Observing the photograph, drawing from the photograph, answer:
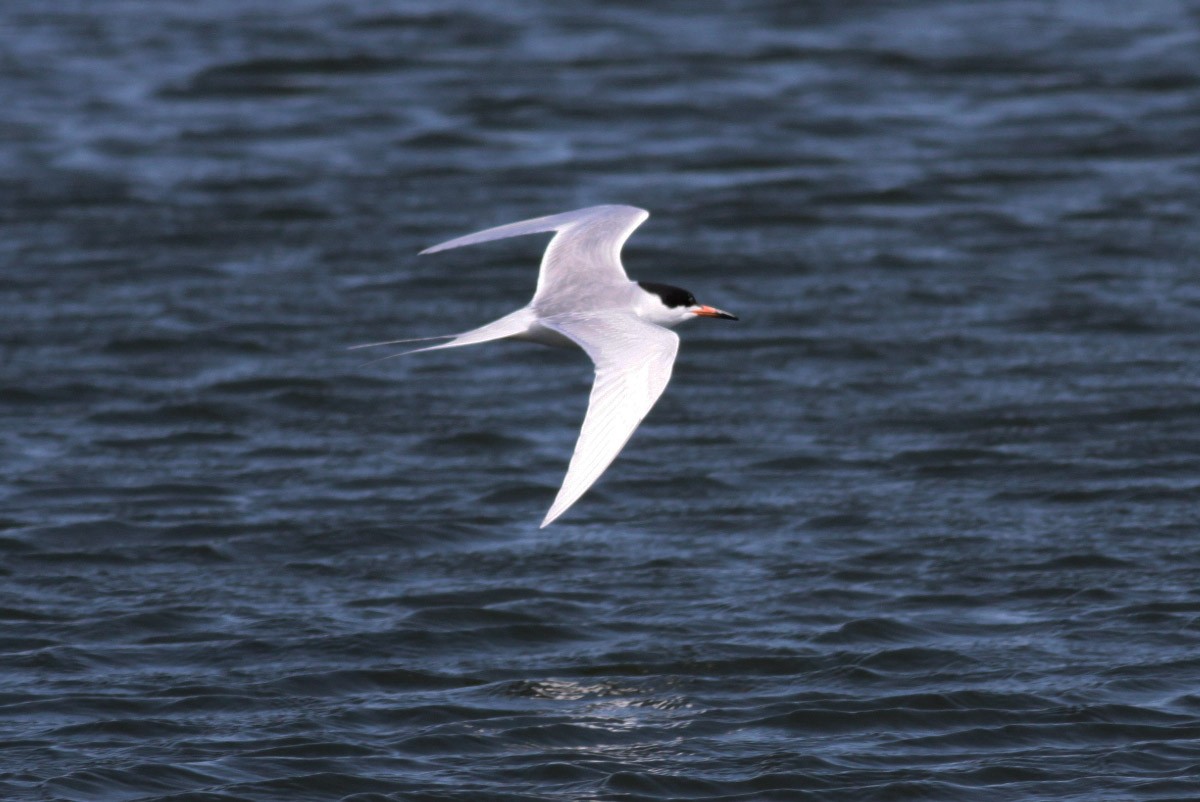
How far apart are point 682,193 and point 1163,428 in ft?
15.6

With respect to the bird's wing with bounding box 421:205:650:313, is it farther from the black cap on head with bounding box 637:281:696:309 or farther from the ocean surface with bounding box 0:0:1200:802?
the ocean surface with bounding box 0:0:1200:802

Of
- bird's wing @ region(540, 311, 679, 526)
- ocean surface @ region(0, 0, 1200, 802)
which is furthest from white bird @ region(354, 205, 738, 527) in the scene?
ocean surface @ region(0, 0, 1200, 802)

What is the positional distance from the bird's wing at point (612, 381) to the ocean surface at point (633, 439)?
112 centimetres

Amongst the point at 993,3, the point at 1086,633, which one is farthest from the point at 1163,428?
the point at 993,3

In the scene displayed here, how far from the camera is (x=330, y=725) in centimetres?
634

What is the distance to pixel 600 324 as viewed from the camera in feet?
21.5

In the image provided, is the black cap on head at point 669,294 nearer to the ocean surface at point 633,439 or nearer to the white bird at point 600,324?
the white bird at point 600,324

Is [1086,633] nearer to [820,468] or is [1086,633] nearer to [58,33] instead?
[820,468]

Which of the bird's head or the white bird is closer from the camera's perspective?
the white bird

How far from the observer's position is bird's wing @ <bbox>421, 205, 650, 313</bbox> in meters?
7.29

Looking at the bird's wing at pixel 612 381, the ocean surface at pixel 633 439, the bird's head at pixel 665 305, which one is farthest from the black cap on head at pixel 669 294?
the ocean surface at pixel 633 439

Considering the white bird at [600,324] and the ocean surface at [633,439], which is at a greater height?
the white bird at [600,324]

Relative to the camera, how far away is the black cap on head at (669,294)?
289 inches

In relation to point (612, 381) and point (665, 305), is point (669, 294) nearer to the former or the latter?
point (665, 305)
